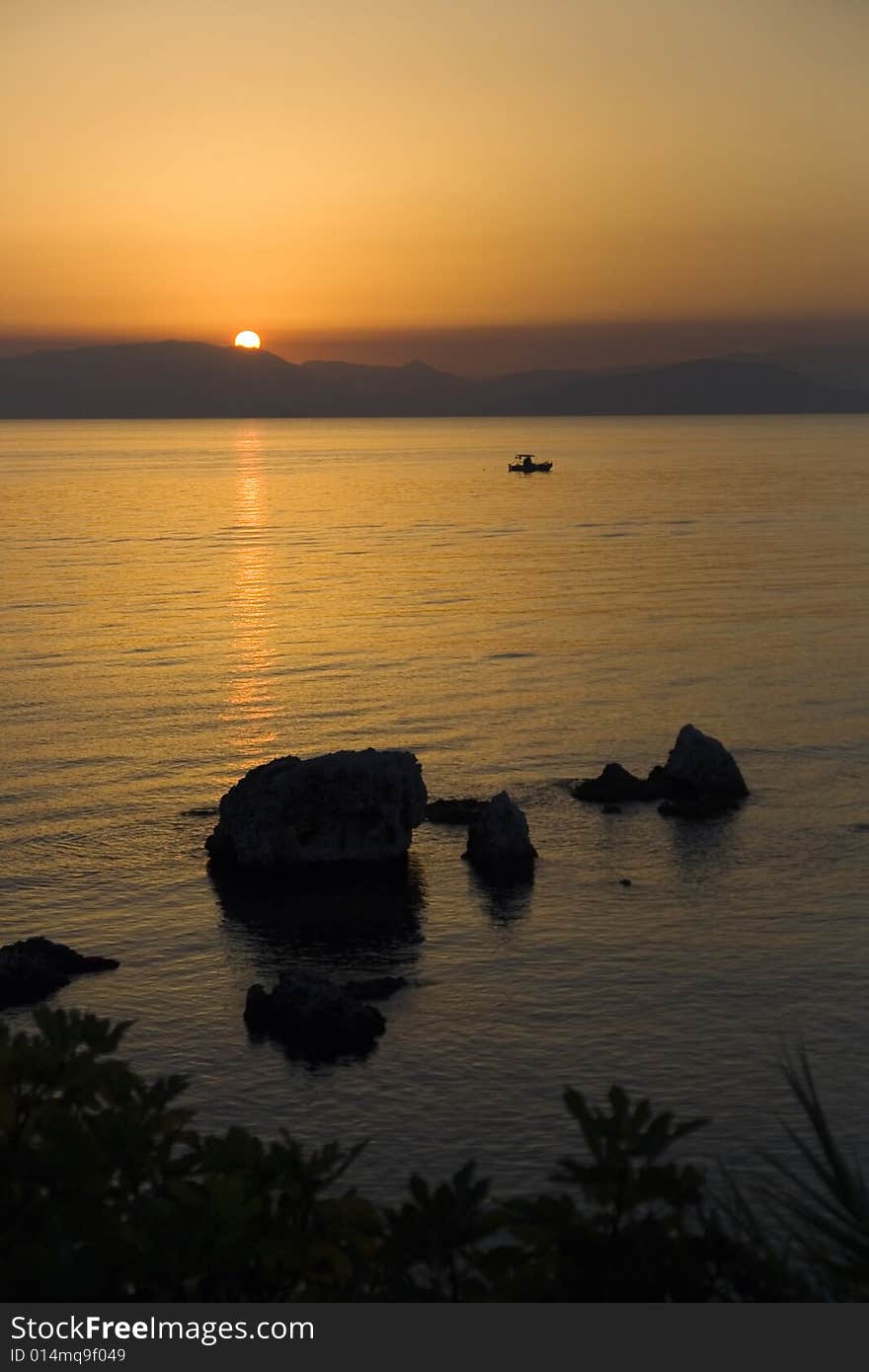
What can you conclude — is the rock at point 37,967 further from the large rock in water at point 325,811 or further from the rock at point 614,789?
the rock at point 614,789

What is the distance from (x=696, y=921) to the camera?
43156 millimetres

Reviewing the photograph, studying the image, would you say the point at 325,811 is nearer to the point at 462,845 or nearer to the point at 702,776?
the point at 462,845

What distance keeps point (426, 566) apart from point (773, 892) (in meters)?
96.3

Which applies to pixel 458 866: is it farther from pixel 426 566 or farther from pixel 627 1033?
pixel 426 566

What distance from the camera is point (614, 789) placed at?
2163 inches

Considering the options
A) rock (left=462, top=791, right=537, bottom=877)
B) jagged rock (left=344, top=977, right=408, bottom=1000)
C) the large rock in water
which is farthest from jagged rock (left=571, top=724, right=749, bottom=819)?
jagged rock (left=344, top=977, right=408, bottom=1000)

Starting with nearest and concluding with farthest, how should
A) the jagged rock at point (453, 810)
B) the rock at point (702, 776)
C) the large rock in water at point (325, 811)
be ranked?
the large rock in water at point (325, 811), the jagged rock at point (453, 810), the rock at point (702, 776)

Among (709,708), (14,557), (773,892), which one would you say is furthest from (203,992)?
(14,557)

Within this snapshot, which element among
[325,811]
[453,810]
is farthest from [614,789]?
[325,811]

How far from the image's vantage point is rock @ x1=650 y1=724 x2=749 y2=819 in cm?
5500

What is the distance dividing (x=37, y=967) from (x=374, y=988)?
8430 millimetres

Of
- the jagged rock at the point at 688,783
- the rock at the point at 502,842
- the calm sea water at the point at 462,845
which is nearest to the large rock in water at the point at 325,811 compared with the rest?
the calm sea water at the point at 462,845

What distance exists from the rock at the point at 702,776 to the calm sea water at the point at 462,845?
1.03m

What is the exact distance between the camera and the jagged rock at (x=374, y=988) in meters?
37.6
